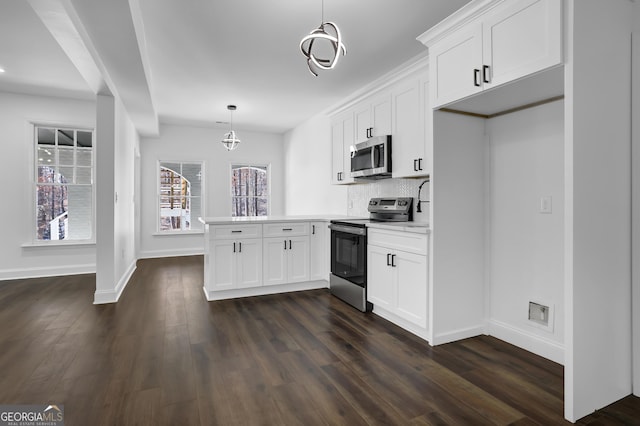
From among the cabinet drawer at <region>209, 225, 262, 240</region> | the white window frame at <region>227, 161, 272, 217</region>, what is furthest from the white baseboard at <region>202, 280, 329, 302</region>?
the white window frame at <region>227, 161, 272, 217</region>

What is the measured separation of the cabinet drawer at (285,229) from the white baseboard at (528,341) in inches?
92.9

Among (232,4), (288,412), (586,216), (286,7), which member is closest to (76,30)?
(232,4)

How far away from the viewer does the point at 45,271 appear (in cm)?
521

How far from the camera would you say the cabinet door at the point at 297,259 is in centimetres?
434

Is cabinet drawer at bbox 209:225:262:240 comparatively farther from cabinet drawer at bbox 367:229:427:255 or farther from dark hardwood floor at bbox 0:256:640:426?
cabinet drawer at bbox 367:229:427:255

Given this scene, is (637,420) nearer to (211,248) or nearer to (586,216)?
(586,216)

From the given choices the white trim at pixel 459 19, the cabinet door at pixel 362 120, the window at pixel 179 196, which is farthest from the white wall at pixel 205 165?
the white trim at pixel 459 19

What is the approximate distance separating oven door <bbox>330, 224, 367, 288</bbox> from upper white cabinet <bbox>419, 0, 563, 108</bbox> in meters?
1.64

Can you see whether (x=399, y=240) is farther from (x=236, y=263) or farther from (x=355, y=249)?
(x=236, y=263)

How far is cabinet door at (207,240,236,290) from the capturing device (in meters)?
3.91

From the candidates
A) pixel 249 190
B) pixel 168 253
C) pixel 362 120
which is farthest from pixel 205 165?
pixel 362 120

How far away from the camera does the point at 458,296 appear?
9.45 feet

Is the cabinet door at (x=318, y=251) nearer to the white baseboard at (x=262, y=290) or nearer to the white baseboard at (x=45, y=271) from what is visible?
the white baseboard at (x=262, y=290)

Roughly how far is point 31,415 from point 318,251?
3.12 meters
